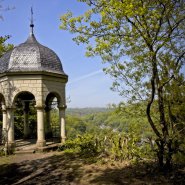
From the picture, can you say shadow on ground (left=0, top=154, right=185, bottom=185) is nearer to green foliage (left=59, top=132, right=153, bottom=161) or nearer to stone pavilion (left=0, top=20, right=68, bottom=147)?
green foliage (left=59, top=132, right=153, bottom=161)

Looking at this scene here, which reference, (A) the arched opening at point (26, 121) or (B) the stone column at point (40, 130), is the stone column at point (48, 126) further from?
(B) the stone column at point (40, 130)

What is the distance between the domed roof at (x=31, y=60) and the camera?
16.1 metres

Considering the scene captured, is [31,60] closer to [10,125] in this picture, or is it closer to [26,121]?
[10,125]

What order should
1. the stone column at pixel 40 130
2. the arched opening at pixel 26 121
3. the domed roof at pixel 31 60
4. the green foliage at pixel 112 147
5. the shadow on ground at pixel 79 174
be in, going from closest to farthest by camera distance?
the shadow on ground at pixel 79 174 < the green foliage at pixel 112 147 < the stone column at pixel 40 130 < the domed roof at pixel 31 60 < the arched opening at pixel 26 121

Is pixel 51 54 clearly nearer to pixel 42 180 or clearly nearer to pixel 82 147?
pixel 82 147

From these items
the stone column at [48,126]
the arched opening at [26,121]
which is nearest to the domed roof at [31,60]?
the stone column at [48,126]

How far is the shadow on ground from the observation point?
Answer: 30.9ft

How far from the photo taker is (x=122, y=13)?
8266mm

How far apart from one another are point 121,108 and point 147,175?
98.8 inches

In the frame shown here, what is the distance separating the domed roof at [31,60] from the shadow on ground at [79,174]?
18.8 ft

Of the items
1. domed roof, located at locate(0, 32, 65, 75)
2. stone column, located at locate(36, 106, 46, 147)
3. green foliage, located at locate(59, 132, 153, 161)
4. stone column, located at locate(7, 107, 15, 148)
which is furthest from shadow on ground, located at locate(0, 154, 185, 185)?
domed roof, located at locate(0, 32, 65, 75)

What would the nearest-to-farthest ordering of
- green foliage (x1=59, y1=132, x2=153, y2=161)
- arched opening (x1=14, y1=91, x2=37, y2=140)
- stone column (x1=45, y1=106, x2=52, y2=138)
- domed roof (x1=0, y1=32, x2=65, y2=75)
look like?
green foliage (x1=59, y1=132, x2=153, y2=161), domed roof (x1=0, y1=32, x2=65, y2=75), stone column (x1=45, y1=106, x2=52, y2=138), arched opening (x1=14, y1=91, x2=37, y2=140)

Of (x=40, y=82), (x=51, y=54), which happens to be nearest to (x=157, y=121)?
(x=40, y=82)

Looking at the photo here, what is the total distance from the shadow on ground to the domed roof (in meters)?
5.73
